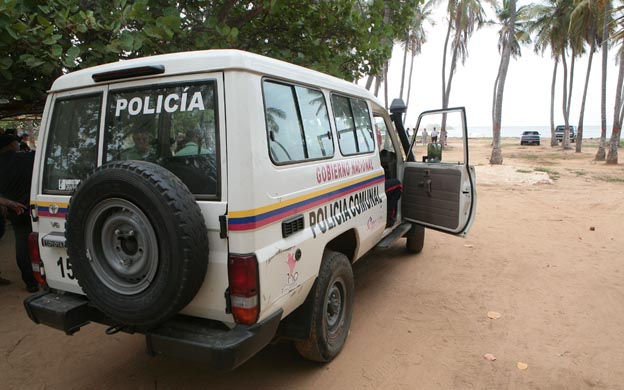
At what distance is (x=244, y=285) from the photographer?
2098 millimetres

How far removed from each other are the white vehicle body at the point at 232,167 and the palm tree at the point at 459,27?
1860 centimetres

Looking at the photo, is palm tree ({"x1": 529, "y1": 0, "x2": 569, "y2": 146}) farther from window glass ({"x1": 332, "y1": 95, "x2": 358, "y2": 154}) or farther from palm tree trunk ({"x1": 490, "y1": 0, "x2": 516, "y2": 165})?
window glass ({"x1": 332, "y1": 95, "x2": 358, "y2": 154})

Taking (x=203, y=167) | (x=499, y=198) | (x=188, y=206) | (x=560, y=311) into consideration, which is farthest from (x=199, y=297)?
(x=499, y=198)

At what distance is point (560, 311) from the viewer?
389cm

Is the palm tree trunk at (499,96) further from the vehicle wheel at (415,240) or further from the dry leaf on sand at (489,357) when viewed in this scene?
the dry leaf on sand at (489,357)

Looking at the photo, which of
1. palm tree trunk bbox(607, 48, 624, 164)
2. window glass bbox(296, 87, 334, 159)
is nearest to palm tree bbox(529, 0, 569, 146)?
palm tree trunk bbox(607, 48, 624, 164)

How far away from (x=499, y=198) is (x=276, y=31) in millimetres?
6944

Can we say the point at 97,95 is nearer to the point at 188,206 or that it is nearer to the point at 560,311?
the point at 188,206

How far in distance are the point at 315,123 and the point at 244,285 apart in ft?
4.47

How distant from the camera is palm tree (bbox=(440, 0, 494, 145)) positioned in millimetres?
22484

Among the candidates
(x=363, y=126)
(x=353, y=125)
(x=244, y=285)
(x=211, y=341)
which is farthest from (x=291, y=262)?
(x=363, y=126)

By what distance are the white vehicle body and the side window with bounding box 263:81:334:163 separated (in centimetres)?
1

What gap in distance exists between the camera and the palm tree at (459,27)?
22484mm

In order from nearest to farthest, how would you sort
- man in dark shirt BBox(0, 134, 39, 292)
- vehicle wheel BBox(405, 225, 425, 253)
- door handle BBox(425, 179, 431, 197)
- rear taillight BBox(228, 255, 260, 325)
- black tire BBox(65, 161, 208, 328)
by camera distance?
black tire BBox(65, 161, 208, 328) < rear taillight BBox(228, 255, 260, 325) < man in dark shirt BBox(0, 134, 39, 292) < door handle BBox(425, 179, 431, 197) < vehicle wheel BBox(405, 225, 425, 253)
